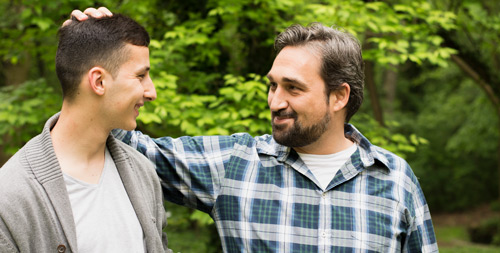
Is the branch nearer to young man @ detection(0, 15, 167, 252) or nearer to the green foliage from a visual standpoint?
the green foliage

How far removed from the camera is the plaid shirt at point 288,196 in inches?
77.4

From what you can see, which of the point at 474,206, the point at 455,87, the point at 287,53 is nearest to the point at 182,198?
the point at 287,53

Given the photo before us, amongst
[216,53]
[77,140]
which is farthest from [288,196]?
[216,53]

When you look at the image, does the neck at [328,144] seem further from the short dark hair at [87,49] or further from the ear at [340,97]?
the short dark hair at [87,49]

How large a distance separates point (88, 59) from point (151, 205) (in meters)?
0.59

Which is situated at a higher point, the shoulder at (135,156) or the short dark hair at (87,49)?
the short dark hair at (87,49)

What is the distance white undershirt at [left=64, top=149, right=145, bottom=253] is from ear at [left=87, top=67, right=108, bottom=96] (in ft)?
0.97

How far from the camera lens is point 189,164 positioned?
207 centimetres

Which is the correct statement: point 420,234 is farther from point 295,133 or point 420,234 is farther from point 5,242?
point 5,242

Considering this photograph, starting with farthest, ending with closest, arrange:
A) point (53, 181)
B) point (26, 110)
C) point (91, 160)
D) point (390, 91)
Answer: point (390, 91)
point (26, 110)
point (91, 160)
point (53, 181)

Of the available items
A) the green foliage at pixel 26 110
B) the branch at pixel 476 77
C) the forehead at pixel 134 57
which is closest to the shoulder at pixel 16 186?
the forehead at pixel 134 57

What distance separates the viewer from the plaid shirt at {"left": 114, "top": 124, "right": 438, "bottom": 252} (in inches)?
77.4

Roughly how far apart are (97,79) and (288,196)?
0.88 meters

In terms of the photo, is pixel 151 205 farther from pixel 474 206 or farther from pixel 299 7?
pixel 474 206
